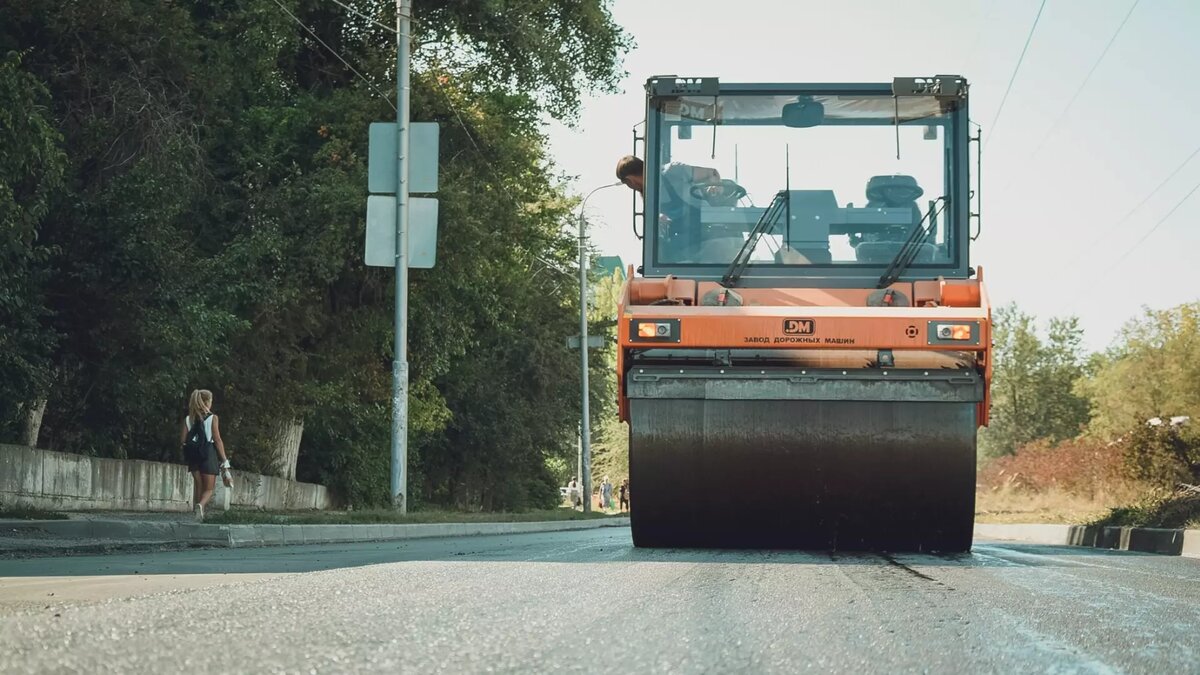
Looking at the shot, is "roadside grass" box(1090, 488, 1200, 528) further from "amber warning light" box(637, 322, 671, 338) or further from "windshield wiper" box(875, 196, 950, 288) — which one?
"amber warning light" box(637, 322, 671, 338)

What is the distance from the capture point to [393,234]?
901 inches

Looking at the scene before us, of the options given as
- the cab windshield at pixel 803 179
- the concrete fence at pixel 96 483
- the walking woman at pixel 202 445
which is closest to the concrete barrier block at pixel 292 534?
the walking woman at pixel 202 445

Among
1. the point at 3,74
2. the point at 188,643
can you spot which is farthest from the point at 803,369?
the point at 3,74

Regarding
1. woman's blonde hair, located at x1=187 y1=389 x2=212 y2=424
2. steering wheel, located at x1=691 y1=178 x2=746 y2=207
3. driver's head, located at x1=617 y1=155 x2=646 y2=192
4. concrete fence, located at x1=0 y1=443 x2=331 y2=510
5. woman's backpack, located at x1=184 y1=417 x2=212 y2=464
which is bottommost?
concrete fence, located at x1=0 y1=443 x2=331 y2=510

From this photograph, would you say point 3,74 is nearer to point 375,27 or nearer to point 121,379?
point 121,379

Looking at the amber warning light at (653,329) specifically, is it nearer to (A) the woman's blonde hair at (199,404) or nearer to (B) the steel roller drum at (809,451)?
(B) the steel roller drum at (809,451)

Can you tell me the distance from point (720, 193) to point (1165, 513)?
8406 millimetres

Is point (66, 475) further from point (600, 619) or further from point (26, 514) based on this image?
point (600, 619)

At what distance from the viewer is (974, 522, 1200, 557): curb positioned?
15.0m

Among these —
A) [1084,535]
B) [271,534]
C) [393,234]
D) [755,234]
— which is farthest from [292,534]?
[1084,535]

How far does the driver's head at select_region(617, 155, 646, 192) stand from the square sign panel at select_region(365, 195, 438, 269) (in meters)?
10.7

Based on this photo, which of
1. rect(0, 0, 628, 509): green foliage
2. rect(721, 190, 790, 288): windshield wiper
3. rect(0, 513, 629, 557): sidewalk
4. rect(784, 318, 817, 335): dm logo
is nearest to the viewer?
rect(784, 318, 817, 335): dm logo

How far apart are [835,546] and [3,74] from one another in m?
10.6

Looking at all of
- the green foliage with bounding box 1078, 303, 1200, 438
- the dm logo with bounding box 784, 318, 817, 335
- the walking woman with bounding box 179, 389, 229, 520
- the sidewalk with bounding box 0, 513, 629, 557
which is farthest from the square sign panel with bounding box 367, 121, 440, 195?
the green foliage with bounding box 1078, 303, 1200, 438
